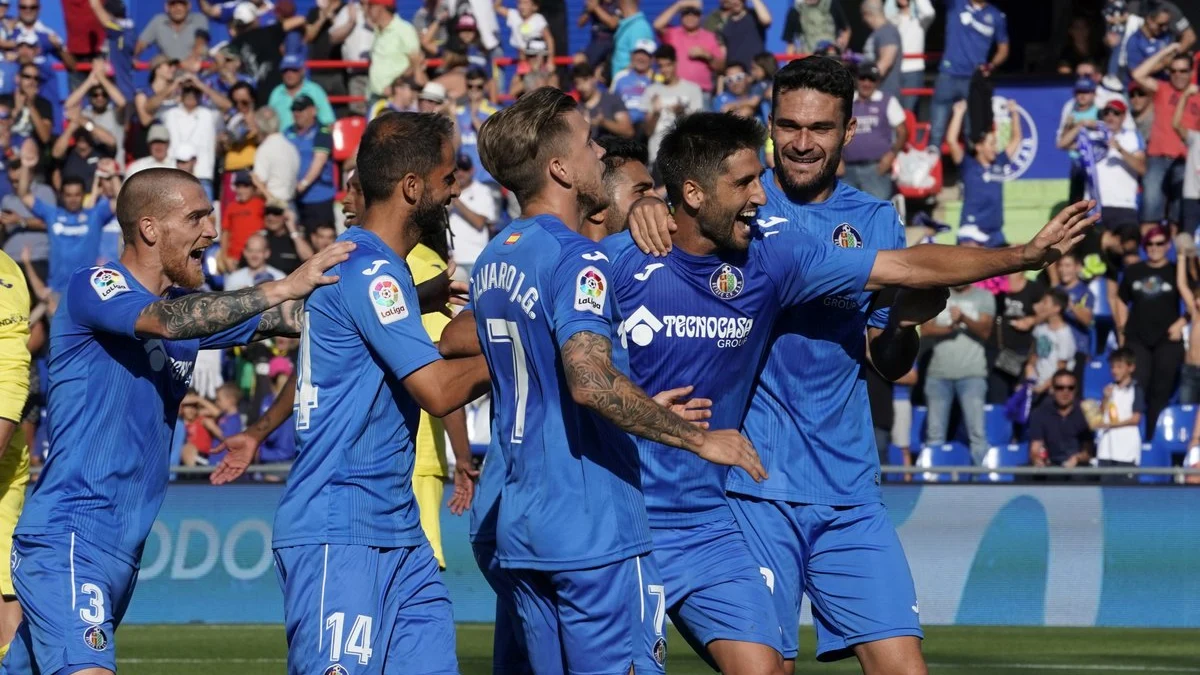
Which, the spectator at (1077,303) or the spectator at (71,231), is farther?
the spectator at (71,231)

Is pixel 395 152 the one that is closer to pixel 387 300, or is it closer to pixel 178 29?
pixel 387 300

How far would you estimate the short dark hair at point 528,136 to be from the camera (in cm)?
542

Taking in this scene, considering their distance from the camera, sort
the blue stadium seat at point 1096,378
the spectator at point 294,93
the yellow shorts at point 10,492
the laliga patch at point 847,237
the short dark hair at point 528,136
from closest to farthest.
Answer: the short dark hair at point 528,136
the laliga patch at point 847,237
the yellow shorts at point 10,492
the blue stadium seat at point 1096,378
the spectator at point 294,93

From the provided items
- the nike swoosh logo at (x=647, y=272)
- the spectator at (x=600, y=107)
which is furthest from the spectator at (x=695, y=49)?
the nike swoosh logo at (x=647, y=272)

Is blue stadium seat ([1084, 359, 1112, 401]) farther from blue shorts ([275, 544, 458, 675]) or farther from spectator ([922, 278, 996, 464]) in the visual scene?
blue shorts ([275, 544, 458, 675])

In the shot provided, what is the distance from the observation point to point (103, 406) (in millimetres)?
6223

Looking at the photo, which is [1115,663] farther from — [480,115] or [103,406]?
[480,115]

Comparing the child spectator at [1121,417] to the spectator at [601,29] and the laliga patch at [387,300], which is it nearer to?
the spectator at [601,29]

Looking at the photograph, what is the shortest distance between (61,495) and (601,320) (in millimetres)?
2266

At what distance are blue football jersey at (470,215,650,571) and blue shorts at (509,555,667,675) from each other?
0.06 metres

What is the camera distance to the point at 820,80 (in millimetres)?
6602

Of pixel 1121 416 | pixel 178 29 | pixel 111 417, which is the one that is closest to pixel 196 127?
pixel 178 29

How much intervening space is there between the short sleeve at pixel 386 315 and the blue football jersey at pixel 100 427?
97cm

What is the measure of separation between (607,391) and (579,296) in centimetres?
31
